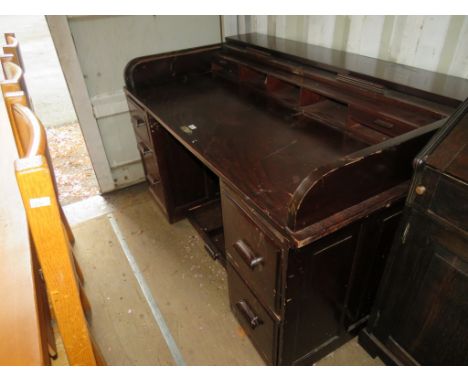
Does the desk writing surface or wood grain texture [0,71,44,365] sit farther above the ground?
wood grain texture [0,71,44,365]

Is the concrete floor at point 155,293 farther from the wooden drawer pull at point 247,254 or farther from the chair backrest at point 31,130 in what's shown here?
the chair backrest at point 31,130

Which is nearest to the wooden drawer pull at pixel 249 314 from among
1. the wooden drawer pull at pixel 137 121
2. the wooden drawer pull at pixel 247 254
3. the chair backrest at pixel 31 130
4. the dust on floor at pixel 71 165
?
the wooden drawer pull at pixel 247 254

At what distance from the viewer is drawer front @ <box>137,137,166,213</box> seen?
2.11 metres

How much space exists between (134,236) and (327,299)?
1386mm

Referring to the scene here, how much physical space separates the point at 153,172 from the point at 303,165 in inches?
50.6

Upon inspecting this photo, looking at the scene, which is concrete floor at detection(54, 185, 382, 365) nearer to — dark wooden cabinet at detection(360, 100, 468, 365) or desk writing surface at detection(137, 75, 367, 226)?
dark wooden cabinet at detection(360, 100, 468, 365)

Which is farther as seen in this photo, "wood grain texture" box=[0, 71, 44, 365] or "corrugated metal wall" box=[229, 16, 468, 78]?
"corrugated metal wall" box=[229, 16, 468, 78]

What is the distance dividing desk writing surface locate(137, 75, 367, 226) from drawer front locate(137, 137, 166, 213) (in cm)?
38

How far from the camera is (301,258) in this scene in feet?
3.36

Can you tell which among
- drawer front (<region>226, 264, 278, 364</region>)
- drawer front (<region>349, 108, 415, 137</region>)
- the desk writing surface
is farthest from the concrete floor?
drawer front (<region>349, 108, 415, 137</region>)

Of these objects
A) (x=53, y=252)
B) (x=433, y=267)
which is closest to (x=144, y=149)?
(x=53, y=252)

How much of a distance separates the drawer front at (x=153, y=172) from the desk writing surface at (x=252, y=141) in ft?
1.26

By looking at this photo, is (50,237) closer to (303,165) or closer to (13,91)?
(13,91)

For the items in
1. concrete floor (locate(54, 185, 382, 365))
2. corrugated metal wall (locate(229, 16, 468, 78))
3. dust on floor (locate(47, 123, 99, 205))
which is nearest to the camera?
corrugated metal wall (locate(229, 16, 468, 78))
